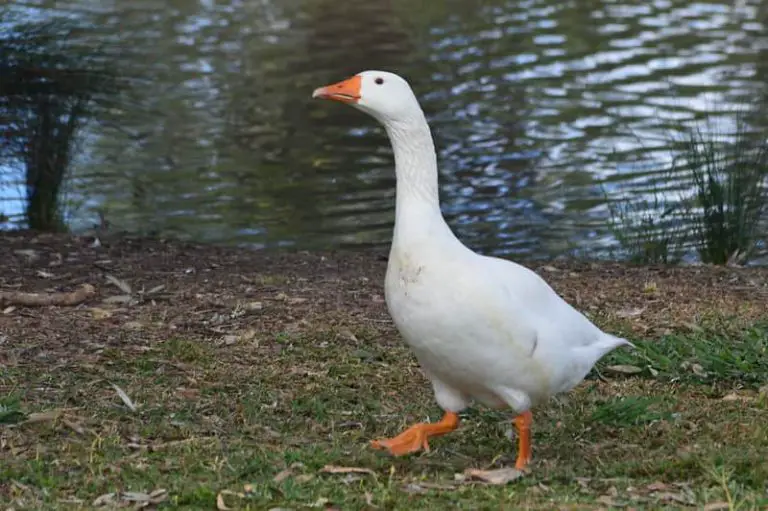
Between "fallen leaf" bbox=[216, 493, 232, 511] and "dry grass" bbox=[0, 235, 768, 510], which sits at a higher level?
"fallen leaf" bbox=[216, 493, 232, 511]

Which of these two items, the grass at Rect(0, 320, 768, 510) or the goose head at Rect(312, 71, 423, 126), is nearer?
the grass at Rect(0, 320, 768, 510)

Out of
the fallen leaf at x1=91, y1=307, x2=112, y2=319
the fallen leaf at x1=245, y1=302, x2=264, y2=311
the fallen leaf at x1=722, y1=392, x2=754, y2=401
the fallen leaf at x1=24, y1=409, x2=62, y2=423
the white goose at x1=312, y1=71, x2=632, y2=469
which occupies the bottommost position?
the fallen leaf at x1=722, y1=392, x2=754, y2=401

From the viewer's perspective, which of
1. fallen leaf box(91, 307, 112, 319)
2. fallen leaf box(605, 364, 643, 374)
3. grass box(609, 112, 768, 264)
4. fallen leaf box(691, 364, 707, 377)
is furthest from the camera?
grass box(609, 112, 768, 264)

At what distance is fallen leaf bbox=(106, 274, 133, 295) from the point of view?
7.35 m

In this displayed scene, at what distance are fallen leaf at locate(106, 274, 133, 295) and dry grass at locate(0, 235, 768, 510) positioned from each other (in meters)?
0.03

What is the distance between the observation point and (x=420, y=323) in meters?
4.34

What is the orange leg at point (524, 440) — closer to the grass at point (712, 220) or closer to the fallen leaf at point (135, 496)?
the fallen leaf at point (135, 496)

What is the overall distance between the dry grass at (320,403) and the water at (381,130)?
2731mm

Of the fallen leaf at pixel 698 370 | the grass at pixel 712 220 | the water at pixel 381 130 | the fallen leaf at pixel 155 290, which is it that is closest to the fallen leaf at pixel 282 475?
the fallen leaf at pixel 698 370

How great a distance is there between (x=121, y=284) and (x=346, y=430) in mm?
2754

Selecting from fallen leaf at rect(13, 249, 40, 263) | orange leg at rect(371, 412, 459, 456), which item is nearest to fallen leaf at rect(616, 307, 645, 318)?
orange leg at rect(371, 412, 459, 456)

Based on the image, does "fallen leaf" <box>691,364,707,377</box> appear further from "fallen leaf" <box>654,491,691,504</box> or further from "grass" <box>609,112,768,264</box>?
"grass" <box>609,112,768,264</box>

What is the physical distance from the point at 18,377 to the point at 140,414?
0.74m

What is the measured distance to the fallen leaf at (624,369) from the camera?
19.4 ft
